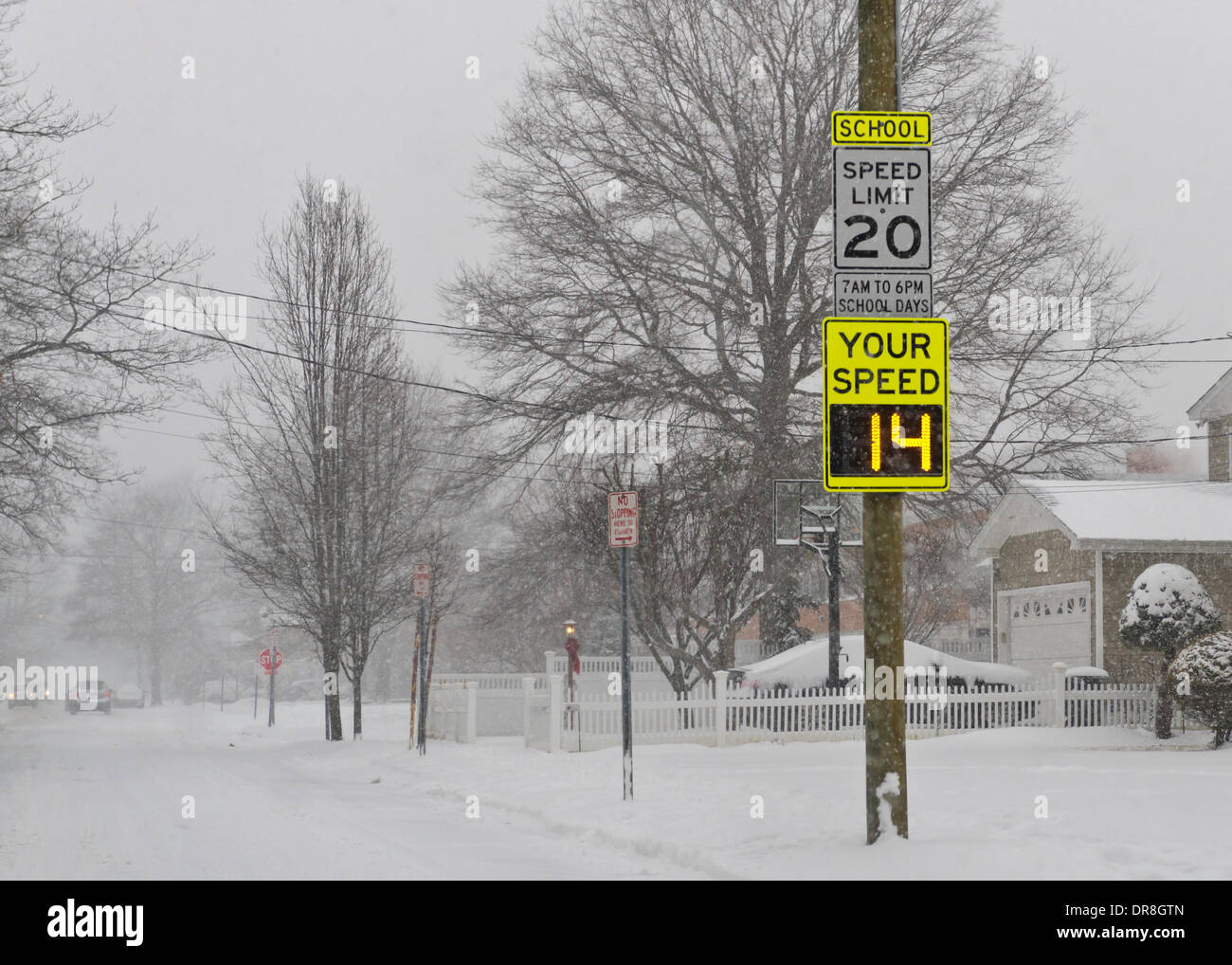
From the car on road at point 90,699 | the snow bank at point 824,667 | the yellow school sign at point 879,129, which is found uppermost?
the yellow school sign at point 879,129

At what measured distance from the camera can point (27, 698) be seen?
69.3m

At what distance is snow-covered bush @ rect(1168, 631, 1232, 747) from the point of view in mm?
17828

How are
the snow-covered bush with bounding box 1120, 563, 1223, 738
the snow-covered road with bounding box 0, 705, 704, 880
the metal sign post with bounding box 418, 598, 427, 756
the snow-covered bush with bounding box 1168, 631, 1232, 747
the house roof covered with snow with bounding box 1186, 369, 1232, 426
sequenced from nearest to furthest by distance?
the snow-covered road with bounding box 0, 705, 704, 880
the snow-covered bush with bounding box 1168, 631, 1232, 747
the snow-covered bush with bounding box 1120, 563, 1223, 738
the metal sign post with bounding box 418, 598, 427, 756
the house roof covered with snow with bounding box 1186, 369, 1232, 426

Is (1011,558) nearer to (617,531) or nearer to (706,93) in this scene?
(706,93)

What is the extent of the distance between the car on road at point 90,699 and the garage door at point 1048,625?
1511 inches

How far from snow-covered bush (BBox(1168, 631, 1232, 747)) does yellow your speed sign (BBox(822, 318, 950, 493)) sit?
10.4 meters

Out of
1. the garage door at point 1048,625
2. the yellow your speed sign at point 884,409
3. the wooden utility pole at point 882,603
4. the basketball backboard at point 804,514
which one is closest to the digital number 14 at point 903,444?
the yellow your speed sign at point 884,409

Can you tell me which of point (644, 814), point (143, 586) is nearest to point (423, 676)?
point (644, 814)

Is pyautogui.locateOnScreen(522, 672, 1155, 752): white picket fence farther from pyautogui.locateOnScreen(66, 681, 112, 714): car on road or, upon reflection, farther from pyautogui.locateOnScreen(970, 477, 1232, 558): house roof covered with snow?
pyautogui.locateOnScreen(66, 681, 112, 714): car on road

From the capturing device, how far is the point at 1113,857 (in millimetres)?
8883

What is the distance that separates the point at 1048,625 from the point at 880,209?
20356mm

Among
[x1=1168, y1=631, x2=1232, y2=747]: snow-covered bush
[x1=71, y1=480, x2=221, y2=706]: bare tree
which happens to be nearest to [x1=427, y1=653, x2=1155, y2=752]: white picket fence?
[x1=1168, y1=631, x2=1232, y2=747]: snow-covered bush

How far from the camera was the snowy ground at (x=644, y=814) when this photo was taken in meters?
9.34

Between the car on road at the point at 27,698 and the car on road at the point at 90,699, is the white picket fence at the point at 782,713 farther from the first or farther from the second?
the car on road at the point at 27,698
